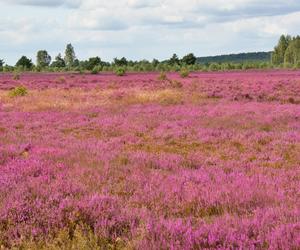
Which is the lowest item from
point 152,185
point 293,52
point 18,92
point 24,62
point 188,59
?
point 152,185

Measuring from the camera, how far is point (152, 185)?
7.13m

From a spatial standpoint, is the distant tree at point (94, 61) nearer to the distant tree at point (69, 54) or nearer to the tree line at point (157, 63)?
the tree line at point (157, 63)

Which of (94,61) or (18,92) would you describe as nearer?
(18,92)

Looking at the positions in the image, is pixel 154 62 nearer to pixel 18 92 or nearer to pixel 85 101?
pixel 18 92

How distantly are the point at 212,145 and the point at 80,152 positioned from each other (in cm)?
367

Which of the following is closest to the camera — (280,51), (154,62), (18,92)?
(18,92)

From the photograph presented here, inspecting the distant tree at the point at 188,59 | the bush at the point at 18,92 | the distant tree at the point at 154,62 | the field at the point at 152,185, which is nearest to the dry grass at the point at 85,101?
the bush at the point at 18,92

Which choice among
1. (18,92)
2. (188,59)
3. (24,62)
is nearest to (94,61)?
(24,62)

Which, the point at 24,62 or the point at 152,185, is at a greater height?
the point at 24,62

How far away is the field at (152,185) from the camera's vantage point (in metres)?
4.88

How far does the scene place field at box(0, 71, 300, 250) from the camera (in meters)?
4.88

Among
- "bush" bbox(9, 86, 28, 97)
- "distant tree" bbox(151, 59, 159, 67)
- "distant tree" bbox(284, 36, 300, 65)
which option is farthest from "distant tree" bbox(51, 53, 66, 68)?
"bush" bbox(9, 86, 28, 97)

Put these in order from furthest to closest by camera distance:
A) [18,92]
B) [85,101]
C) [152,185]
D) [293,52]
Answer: [293,52] < [18,92] < [85,101] < [152,185]

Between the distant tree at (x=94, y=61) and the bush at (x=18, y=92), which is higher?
the distant tree at (x=94, y=61)
